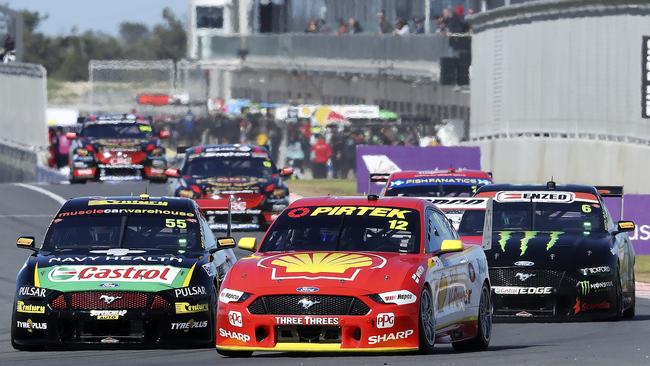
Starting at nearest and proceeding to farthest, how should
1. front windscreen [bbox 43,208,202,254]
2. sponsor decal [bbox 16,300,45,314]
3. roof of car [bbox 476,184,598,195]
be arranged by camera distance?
sponsor decal [bbox 16,300,45,314], front windscreen [bbox 43,208,202,254], roof of car [bbox 476,184,598,195]

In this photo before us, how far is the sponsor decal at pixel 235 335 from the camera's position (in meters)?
12.2

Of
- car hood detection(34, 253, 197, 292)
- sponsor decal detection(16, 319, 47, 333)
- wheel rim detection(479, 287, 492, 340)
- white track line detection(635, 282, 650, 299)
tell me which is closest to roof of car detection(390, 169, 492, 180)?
white track line detection(635, 282, 650, 299)

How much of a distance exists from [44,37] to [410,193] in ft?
445

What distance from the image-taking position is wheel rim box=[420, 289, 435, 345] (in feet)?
40.6

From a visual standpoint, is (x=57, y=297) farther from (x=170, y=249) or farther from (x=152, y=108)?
(x=152, y=108)

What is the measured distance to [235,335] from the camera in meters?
12.3

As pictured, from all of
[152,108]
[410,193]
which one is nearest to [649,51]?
[410,193]

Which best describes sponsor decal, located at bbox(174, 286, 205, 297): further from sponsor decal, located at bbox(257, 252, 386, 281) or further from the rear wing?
the rear wing

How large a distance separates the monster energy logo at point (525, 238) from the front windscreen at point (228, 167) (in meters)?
10.9

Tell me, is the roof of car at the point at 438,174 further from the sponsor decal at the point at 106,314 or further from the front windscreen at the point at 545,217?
the sponsor decal at the point at 106,314

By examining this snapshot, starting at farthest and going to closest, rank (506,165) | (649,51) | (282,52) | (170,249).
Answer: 1. (282,52)
2. (506,165)
3. (649,51)
4. (170,249)

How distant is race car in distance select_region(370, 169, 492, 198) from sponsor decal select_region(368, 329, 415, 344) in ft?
33.6

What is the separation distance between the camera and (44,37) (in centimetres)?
15525

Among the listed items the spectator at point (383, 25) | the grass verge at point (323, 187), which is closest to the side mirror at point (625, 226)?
the grass verge at point (323, 187)
